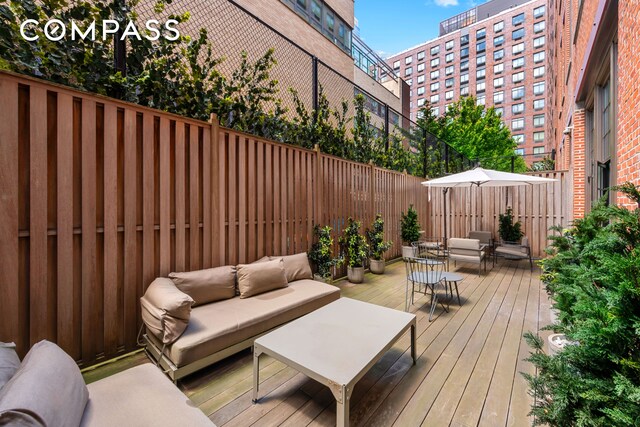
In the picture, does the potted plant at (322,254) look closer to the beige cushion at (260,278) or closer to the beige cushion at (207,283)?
the beige cushion at (260,278)

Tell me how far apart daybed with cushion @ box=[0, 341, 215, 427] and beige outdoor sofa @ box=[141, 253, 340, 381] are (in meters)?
0.54

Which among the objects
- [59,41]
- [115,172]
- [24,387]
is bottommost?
[24,387]

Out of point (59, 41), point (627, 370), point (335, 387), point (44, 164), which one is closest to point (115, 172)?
point (44, 164)

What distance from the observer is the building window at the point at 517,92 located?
109 ft

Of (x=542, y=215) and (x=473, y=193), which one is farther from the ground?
(x=473, y=193)

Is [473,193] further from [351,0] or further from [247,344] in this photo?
[351,0]

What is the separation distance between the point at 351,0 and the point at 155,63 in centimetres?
1388

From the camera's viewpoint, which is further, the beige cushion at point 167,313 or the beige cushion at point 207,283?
the beige cushion at point 207,283

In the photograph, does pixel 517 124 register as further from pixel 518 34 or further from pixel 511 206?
pixel 511 206

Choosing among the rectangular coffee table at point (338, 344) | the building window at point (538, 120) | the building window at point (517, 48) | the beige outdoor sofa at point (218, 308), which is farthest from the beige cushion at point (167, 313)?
the building window at point (517, 48)

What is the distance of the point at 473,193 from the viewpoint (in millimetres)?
8492

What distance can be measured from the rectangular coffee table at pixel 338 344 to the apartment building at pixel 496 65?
35086mm

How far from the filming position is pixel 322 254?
4723 millimetres

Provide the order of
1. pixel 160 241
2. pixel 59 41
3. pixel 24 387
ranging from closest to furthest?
pixel 24 387
pixel 59 41
pixel 160 241
